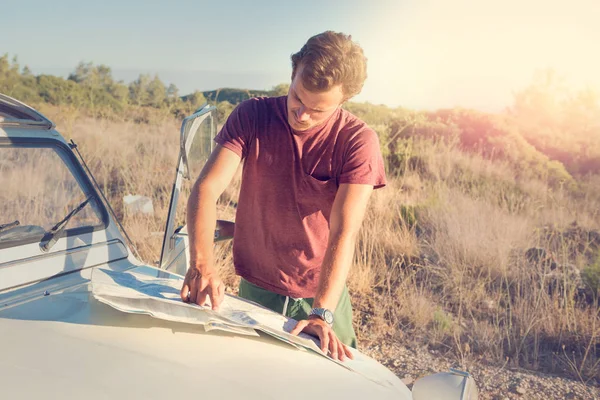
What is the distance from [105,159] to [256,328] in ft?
19.9

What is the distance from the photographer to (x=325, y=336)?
5.40 feet

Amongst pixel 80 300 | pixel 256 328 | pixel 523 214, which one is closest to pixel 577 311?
pixel 523 214

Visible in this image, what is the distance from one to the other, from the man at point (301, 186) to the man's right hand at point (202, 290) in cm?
5

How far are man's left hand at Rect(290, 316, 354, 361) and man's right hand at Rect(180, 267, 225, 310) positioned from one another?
0.84 ft

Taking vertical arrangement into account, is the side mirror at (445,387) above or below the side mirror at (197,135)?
below

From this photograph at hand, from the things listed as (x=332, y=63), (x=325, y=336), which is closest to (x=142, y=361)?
(x=325, y=336)

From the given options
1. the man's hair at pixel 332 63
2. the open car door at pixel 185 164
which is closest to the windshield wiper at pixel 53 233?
the open car door at pixel 185 164

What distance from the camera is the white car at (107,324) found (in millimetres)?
1296

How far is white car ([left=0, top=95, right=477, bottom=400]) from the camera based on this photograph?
130cm

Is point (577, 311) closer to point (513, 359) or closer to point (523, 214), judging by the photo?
point (513, 359)

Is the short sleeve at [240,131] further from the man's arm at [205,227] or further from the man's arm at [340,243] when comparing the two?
the man's arm at [340,243]

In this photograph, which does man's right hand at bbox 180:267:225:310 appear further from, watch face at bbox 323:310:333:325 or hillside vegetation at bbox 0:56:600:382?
hillside vegetation at bbox 0:56:600:382

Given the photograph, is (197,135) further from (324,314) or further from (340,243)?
(324,314)

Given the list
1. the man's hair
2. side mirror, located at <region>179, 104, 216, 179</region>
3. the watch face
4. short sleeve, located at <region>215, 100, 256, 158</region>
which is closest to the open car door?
side mirror, located at <region>179, 104, 216, 179</region>
